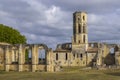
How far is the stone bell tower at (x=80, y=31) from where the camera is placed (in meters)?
103

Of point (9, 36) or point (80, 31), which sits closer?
point (9, 36)

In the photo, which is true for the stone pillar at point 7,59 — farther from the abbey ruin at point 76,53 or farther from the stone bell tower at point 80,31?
the stone bell tower at point 80,31

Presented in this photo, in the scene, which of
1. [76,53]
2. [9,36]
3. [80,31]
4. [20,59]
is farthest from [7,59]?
[80,31]

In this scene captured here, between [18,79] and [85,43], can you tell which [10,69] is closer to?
[18,79]

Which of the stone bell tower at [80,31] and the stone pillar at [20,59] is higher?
the stone bell tower at [80,31]

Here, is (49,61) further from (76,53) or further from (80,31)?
(80,31)

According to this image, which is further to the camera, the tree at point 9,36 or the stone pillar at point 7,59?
the tree at point 9,36

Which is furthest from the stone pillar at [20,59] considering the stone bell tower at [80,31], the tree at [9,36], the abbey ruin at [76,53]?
the stone bell tower at [80,31]

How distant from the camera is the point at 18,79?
132 feet

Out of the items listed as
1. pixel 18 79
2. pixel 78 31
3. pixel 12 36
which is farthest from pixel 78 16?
pixel 18 79

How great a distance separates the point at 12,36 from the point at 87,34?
3130 centimetres

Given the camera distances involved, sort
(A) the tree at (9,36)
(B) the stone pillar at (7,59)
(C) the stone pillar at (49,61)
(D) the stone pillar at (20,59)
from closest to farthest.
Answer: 1. (C) the stone pillar at (49,61)
2. (D) the stone pillar at (20,59)
3. (B) the stone pillar at (7,59)
4. (A) the tree at (9,36)

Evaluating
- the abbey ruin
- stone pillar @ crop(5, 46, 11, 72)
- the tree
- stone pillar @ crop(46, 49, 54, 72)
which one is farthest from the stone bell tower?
stone pillar @ crop(5, 46, 11, 72)

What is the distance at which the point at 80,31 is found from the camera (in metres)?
103
